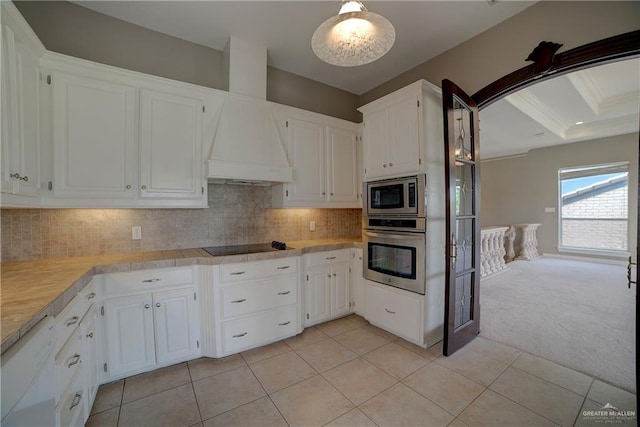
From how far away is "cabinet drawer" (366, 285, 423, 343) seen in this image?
2.38m

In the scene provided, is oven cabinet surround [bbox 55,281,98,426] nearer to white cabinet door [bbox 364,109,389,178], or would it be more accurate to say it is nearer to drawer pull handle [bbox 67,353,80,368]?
drawer pull handle [bbox 67,353,80,368]

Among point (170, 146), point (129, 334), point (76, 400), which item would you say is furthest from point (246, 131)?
point (76, 400)

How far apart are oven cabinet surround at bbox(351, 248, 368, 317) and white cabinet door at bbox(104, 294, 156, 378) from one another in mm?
2011

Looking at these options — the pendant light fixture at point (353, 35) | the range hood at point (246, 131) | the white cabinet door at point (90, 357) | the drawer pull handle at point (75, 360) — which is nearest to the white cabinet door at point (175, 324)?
the white cabinet door at point (90, 357)

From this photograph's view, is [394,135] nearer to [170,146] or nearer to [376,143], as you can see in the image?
[376,143]

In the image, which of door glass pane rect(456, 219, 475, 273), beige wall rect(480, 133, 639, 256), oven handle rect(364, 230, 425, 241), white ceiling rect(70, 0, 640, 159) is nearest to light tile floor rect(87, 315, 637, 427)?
door glass pane rect(456, 219, 475, 273)

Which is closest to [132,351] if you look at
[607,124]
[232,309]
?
[232,309]

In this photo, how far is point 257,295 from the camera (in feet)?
7.74

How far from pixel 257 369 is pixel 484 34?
11.9 feet

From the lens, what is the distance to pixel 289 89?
324 centimetres

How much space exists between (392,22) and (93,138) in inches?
107

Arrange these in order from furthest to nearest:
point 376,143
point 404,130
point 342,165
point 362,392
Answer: point 342,165 < point 376,143 < point 404,130 < point 362,392

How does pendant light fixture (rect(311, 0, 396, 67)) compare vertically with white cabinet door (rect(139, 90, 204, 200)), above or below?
above

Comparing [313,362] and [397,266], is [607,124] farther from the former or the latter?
[313,362]
